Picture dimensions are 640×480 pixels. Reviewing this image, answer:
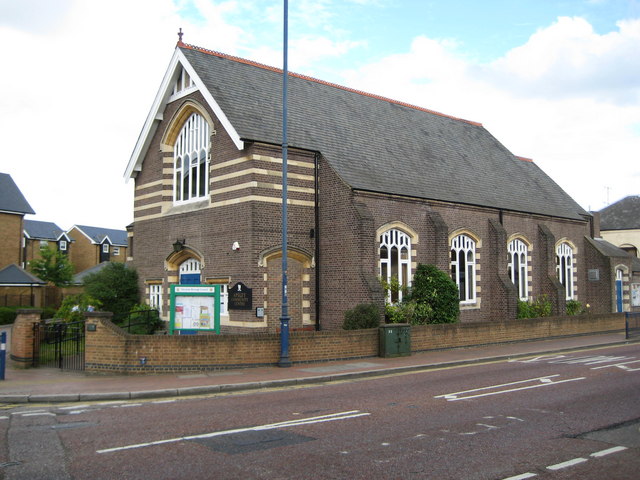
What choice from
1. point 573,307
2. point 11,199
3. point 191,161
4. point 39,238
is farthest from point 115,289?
point 39,238

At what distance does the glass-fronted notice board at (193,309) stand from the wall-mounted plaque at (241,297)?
3.36 m

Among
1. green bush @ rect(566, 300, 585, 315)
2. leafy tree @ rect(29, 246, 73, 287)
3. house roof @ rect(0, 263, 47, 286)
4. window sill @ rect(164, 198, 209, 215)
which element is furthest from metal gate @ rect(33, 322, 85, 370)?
leafy tree @ rect(29, 246, 73, 287)

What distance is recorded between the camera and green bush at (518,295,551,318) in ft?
88.9

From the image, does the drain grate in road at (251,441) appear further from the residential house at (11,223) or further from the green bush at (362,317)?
the residential house at (11,223)

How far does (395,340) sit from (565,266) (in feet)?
58.7

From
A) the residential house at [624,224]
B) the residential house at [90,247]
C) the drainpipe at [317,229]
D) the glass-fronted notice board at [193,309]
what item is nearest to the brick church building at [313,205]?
the drainpipe at [317,229]

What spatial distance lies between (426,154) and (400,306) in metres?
10.00

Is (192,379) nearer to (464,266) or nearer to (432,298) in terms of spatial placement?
(432,298)

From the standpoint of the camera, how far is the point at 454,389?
1280 centimetres

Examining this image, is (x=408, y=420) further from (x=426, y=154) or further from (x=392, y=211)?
(x=426, y=154)

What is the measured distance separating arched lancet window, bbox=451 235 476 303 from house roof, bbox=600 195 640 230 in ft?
97.3

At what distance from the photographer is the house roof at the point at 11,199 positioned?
53.2 meters

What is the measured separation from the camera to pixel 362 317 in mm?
19484

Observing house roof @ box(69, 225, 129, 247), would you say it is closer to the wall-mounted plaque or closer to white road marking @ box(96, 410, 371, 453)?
the wall-mounted plaque
